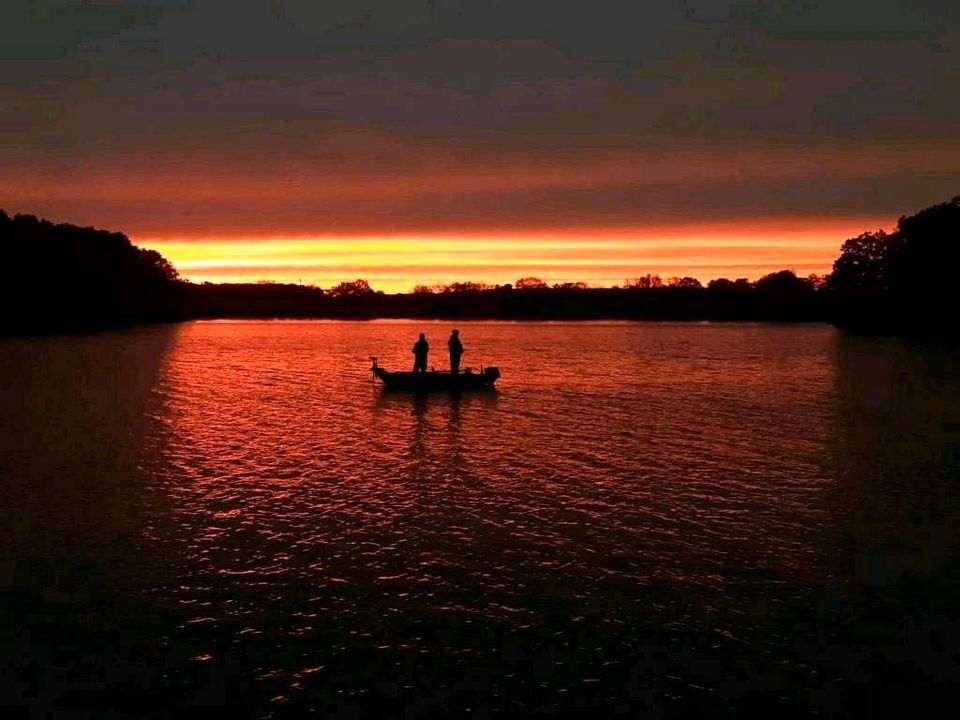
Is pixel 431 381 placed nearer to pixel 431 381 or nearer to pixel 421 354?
pixel 431 381

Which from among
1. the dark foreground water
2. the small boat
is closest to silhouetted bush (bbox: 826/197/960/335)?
the dark foreground water

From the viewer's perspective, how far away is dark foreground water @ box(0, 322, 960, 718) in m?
11.2

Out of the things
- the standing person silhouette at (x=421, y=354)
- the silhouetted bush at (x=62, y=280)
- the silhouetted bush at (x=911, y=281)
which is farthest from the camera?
the silhouetted bush at (x=62, y=280)

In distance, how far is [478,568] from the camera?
16.1m

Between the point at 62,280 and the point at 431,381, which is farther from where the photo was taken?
the point at 62,280

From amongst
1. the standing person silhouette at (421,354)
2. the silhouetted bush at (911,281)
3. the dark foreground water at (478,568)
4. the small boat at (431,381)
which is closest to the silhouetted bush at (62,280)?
the small boat at (431,381)

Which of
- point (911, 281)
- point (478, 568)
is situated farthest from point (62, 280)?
point (911, 281)

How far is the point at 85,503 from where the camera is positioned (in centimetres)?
2138

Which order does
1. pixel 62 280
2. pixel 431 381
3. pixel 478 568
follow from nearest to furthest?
pixel 478 568 → pixel 431 381 → pixel 62 280

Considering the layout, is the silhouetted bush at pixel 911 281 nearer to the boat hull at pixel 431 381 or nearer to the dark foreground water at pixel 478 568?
the dark foreground water at pixel 478 568

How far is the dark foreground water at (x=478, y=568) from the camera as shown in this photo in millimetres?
11250

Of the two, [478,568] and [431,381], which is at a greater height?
[431,381]

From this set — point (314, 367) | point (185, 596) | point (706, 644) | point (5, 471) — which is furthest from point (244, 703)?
point (314, 367)

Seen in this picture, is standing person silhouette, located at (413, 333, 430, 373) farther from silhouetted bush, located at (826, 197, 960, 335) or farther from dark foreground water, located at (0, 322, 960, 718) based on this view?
silhouetted bush, located at (826, 197, 960, 335)
